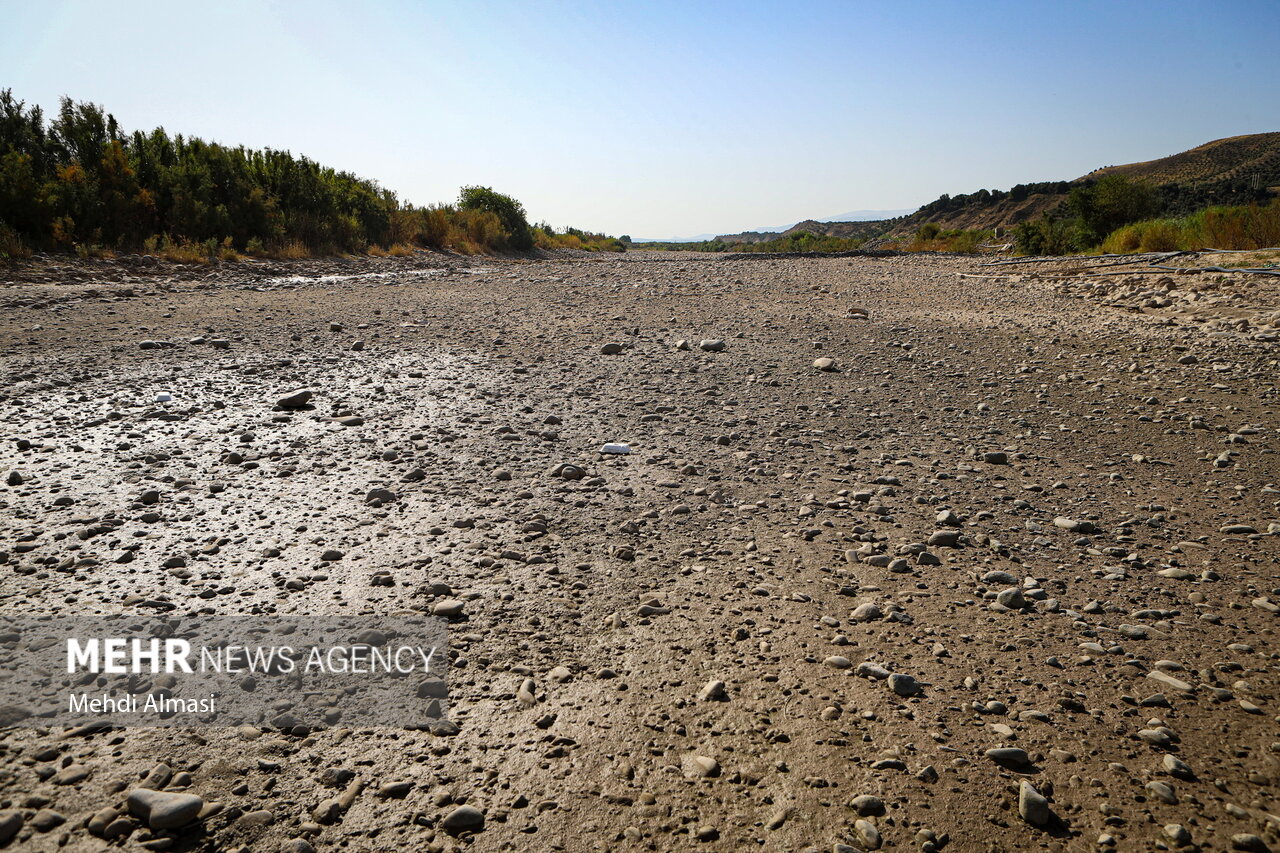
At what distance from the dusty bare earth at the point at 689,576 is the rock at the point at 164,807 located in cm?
3

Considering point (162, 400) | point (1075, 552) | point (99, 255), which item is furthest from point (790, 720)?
point (99, 255)

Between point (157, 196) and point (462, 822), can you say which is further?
point (157, 196)

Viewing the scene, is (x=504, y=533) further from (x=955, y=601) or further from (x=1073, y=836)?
(x=1073, y=836)

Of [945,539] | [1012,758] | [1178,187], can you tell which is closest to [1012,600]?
[945,539]

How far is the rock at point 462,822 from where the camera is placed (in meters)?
1.55

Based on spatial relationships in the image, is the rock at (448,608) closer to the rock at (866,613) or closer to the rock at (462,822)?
the rock at (462,822)

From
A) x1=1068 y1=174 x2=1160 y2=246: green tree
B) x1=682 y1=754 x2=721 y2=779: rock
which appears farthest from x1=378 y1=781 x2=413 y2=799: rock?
x1=1068 y1=174 x2=1160 y2=246: green tree

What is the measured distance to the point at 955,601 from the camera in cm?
249

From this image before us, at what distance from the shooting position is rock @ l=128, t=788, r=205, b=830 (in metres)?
1.51

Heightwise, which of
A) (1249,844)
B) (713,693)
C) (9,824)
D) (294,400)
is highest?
(294,400)

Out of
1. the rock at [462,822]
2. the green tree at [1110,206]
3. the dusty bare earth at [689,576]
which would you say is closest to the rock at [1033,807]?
the dusty bare earth at [689,576]

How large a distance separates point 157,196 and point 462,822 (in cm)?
1374

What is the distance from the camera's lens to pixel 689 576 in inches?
104

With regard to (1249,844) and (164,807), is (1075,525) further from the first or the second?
(164,807)
